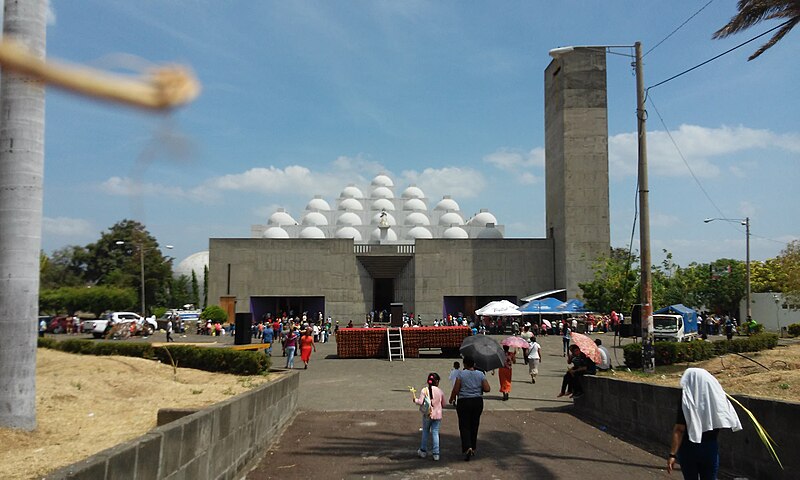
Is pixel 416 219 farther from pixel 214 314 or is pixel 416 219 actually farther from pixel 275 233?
pixel 214 314

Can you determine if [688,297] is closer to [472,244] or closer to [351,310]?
[472,244]

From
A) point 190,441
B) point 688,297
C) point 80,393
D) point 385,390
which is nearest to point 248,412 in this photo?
point 190,441

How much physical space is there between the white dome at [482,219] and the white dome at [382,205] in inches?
362

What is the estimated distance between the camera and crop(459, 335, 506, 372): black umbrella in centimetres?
988

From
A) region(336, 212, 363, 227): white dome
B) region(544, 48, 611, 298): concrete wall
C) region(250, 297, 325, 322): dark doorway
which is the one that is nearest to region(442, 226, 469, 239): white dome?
region(336, 212, 363, 227): white dome

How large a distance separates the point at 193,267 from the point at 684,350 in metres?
64.3

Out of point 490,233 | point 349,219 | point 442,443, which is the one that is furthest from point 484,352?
point 349,219

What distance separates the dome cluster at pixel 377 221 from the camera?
62.0 m

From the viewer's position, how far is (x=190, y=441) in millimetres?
5574

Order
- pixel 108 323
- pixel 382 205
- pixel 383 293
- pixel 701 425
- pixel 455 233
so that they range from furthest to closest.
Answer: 1. pixel 382 205
2. pixel 455 233
3. pixel 383 293
4. pixel 108 323
5. pixel 701 425

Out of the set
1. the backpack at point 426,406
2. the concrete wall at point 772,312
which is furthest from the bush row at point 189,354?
the concrete wall at point 772,312

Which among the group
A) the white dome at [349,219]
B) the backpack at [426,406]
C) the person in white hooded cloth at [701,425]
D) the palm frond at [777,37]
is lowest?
the backpack at [426,406]

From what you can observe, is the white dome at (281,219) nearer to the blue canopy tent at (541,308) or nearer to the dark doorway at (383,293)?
the dark doorway at (383,293)

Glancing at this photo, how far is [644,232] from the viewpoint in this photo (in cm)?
1269
